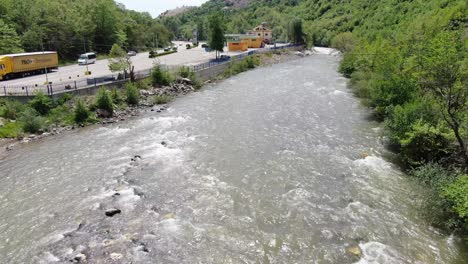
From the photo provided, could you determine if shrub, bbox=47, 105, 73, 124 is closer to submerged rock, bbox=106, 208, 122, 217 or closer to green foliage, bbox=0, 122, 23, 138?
green foliage, bbox=0, 122, 23, 138

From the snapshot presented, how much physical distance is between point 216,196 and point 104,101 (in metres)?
21.2

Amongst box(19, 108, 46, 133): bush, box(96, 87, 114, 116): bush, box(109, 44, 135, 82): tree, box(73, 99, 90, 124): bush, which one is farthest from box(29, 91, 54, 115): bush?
box(109, 44, 135, 82): tree

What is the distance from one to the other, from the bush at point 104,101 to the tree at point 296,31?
86392mm

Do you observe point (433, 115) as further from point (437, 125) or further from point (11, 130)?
point (11, 130)

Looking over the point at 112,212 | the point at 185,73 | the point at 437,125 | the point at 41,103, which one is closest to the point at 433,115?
the point at 437,125

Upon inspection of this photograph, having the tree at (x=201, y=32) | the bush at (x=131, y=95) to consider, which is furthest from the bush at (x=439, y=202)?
the tree at (x=201, y=32)

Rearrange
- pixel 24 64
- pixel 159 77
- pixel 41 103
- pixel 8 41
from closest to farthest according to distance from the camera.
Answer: pixel 41 103
pixel 159 77
pixel 24 64
pixel 8 41

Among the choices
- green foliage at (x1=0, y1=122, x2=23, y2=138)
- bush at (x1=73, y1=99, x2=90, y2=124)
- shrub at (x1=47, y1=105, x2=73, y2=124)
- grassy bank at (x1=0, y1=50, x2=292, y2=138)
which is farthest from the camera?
bush at (x1=73, y1=99, x2=90, y2=124)

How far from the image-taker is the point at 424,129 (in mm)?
20328

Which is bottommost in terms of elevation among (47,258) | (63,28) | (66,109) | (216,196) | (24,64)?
(47,258)

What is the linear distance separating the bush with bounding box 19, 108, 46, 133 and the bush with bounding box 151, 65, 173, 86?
1656 cm

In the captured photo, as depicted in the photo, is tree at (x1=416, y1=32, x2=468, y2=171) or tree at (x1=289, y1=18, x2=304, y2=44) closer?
tree at (x1=416, y1=32, x2=468, y2=171)

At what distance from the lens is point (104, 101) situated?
35250mm

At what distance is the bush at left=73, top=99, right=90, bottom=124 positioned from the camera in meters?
33.0
